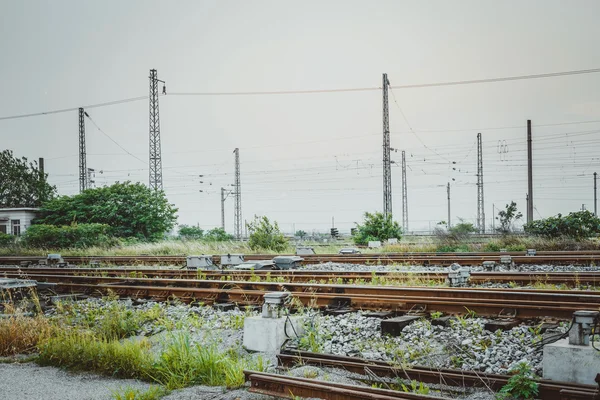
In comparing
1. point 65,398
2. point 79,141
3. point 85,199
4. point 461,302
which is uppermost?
point 79,141

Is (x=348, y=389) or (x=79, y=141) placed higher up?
(x=79, y=141)

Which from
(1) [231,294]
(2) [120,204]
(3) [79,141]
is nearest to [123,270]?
(1) [231,294]

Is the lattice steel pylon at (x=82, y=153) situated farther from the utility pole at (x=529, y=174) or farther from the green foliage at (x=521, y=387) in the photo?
the green foliage at (x=521, y=387)

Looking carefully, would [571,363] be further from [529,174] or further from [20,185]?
[20,185]

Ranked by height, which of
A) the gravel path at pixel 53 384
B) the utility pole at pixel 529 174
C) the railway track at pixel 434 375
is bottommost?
the gravel path at pixel 53 384

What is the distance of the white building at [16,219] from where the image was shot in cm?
4850

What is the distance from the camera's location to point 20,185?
66188 millimetres

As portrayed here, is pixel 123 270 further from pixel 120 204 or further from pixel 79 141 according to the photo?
pixel 79 141

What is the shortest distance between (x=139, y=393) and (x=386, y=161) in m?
29.0

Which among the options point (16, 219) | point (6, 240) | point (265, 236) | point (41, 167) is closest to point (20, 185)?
point (41, 167)

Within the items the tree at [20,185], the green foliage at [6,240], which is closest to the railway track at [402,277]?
the green foliage at [6,240]

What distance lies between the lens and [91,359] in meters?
7.18

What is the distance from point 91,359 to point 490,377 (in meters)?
5.06

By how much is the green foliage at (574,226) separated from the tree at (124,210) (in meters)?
28.7
